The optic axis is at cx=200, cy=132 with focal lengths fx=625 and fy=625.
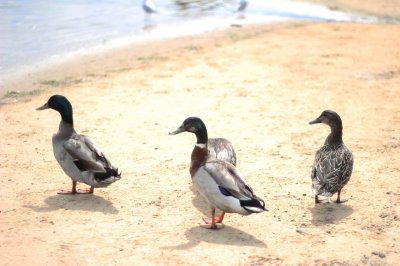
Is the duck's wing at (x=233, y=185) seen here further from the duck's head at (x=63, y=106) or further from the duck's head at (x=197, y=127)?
the duck's head at (x=63, y=106)

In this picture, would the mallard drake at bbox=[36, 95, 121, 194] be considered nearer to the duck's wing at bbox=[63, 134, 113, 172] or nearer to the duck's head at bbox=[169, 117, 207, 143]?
the duck's wing at bbox=[63, 134, 113, 172]

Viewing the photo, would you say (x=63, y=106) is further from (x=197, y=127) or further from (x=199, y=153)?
(x=199, y=153)

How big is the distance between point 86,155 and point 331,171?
2.80 metres

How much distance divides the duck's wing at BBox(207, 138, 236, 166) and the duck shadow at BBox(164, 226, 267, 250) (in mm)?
1137

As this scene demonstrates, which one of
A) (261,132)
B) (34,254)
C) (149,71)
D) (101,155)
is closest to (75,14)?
(149,71)

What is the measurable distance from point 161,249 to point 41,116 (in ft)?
15.4

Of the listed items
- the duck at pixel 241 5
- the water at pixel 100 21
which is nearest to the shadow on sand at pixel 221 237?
the water at pixel 100 21

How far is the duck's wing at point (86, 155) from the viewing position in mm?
7105

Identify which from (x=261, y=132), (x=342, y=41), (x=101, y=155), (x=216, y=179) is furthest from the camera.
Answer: (x=342, y=41)

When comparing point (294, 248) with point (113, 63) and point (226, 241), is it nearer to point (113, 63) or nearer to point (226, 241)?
point (226, 241)

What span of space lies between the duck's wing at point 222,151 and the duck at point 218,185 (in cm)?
58

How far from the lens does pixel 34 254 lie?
235 inches

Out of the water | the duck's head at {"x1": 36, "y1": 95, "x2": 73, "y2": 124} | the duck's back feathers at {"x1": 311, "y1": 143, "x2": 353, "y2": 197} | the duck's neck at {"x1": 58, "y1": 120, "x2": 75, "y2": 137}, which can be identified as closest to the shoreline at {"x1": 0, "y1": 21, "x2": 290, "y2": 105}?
the water

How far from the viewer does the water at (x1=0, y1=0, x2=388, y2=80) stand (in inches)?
559
